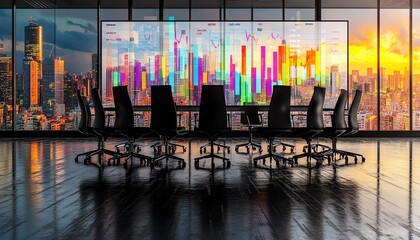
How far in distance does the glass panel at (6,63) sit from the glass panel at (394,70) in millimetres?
11040

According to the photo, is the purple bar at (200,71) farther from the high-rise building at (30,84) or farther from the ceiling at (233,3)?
the high-rise building at (30,84)

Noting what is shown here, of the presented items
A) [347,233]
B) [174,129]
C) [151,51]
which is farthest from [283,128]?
[151,51]

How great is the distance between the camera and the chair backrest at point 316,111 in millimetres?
6336

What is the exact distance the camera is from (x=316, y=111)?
6426 millimetres

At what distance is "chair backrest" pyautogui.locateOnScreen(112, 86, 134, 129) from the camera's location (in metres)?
6.24

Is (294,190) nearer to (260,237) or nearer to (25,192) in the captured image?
(260,237)

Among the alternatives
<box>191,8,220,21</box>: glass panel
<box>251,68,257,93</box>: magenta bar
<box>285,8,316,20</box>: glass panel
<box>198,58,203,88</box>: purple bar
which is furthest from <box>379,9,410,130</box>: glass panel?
<box>198,58,203,88</box>: purple bar

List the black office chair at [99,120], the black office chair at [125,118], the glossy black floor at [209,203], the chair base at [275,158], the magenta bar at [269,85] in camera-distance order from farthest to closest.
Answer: the magenta bar at [269,85], the black office chair at [99,120], the black office chair at [125,118], the chair base at [275,158], the glossy black floor at [209,203]

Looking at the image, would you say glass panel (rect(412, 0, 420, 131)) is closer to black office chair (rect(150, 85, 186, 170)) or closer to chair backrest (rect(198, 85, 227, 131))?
chair backrest (rect(198, 85, 227, 131))

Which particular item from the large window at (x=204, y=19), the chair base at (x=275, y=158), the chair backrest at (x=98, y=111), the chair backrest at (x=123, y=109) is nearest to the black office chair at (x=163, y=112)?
the chair backrest at (x=123, y=109)

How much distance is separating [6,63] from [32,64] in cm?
74

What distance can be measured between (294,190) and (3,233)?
256 cm

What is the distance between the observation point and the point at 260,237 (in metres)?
2.51

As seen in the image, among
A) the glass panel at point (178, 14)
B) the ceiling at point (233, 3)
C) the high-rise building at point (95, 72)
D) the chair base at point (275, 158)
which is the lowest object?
the chair base at point (275, 158)
